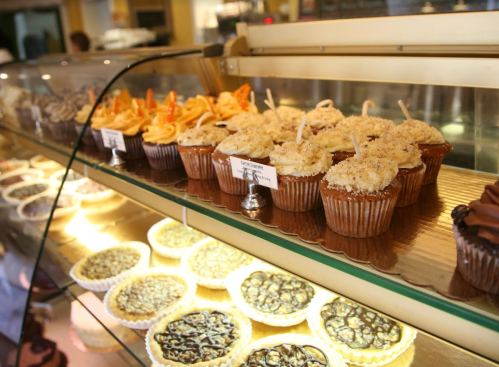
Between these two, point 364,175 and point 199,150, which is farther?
point 199,150

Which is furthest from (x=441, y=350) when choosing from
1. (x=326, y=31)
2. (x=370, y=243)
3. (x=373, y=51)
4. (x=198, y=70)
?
(x=198, y=70)

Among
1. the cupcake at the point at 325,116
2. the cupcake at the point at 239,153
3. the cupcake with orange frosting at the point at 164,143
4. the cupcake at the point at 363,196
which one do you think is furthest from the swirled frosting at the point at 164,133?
the cupcake at the point at 363,196

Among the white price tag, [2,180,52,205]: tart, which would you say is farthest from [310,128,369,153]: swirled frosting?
[2,180,52,205]: tart

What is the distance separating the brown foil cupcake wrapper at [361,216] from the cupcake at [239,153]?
433 millimetres

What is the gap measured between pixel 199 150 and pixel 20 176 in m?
2.08

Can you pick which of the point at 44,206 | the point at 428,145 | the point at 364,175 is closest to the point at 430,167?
the point at 428,145

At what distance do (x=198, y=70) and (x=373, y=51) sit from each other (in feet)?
3.60

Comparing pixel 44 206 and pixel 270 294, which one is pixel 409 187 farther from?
pixel 44 206

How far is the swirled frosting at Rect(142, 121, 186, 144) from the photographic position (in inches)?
82.1

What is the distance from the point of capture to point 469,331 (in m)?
0.92

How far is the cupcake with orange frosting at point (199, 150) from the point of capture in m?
1.86

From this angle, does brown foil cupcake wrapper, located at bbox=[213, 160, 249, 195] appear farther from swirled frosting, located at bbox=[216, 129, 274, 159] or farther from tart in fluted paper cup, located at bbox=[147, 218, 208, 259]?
tart in fluted paper cup, located at bbox=[147, 218, 208, 259]

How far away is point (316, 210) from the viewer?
1534 millimetres

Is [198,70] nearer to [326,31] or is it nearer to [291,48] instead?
[291,48]
